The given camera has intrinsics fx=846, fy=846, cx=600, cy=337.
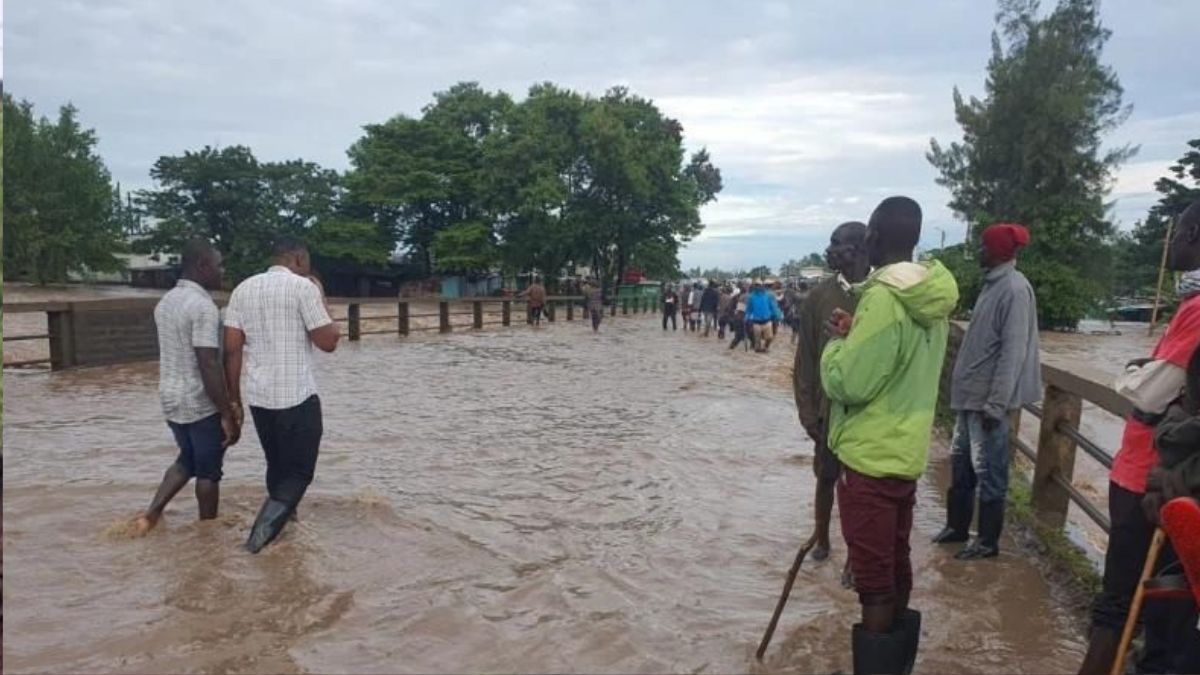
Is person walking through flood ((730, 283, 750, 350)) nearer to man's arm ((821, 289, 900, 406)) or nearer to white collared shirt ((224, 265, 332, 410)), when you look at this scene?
white collared shirt ((224, 265, 332, 410))

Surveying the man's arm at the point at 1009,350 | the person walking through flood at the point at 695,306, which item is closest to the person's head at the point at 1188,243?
the man's arm at the point at 1009,350

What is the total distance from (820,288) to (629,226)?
41555mm

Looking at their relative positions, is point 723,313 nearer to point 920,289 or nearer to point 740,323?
point 740,323

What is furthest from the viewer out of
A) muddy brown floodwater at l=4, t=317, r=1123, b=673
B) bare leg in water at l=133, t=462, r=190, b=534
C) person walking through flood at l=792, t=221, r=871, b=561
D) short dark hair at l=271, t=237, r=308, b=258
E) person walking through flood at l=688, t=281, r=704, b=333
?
person walking through flood at l=688, t=281, r=704, b=333

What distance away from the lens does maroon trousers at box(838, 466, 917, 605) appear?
9.56ft

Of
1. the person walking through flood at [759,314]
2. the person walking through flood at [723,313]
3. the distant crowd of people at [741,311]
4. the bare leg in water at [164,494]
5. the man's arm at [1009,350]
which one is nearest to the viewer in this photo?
the man's arm at [1009,350]

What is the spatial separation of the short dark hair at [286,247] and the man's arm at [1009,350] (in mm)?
3661

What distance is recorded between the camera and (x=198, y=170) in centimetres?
4644

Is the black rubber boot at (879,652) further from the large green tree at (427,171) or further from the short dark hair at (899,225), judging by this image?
the large green tree at (427,171)

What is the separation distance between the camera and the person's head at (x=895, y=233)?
3.12 metres

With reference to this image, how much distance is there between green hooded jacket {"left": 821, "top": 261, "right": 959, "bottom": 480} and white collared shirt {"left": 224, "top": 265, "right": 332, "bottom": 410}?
9.22 feet

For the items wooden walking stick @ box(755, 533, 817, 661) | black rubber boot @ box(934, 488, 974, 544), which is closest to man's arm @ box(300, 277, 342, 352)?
wooden walking stick @ box(755, 533, 817, 661)

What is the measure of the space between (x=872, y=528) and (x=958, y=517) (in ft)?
7.13

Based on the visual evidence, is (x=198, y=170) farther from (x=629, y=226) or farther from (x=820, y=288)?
(x=820, y=288)
